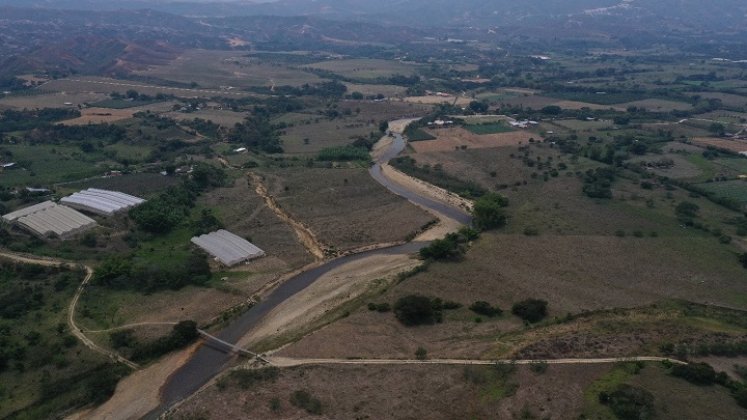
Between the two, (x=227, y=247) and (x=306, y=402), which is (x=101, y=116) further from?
(x=306, y=402)

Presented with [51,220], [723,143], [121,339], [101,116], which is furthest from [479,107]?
[121,339]

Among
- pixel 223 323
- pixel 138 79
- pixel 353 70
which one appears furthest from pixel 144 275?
pixel 353 70

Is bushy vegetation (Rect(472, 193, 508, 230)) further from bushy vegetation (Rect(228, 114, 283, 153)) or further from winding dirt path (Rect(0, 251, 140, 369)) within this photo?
bushy vegetation (Rect(228, 114, 283, 153))

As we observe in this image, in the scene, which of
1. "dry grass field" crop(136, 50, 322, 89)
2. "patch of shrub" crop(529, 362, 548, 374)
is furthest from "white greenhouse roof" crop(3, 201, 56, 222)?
"dry grass field" crop(136, 50, 322, 89)

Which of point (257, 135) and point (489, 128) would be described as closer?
point (257, 135)

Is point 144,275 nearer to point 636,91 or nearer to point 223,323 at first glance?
point 223,323

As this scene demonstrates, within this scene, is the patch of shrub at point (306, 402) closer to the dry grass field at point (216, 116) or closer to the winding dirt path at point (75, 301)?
the winding dirt path at point (75, 301)
